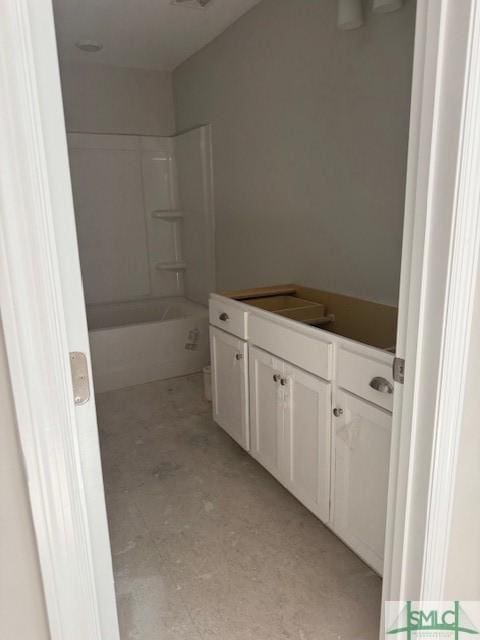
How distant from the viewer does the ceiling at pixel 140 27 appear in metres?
2.75

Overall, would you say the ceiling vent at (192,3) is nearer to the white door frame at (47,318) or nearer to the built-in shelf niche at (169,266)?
the built-in shelf niche at (169,266)

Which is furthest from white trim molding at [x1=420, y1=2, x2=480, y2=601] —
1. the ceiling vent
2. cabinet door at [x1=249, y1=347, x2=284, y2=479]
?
the ceiling vent

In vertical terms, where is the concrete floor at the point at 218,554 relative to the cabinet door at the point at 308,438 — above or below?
below

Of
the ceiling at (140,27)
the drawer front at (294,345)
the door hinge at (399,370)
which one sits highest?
the ceiling at (140,27)

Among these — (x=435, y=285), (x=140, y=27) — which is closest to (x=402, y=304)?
(x=435, y=285)

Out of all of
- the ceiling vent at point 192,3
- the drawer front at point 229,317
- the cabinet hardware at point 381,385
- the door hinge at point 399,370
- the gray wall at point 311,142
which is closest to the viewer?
the door hinge at point 399,370

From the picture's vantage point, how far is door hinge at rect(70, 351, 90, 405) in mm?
810

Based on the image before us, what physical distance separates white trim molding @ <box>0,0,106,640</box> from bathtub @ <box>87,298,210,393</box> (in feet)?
8.65

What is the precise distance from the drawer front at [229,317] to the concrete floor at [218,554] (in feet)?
2.28

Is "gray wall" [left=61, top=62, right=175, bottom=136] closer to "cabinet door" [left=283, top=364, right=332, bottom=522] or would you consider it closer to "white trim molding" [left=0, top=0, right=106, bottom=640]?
"cabinet door" [left=283, top=364, right=332, bottom=522]

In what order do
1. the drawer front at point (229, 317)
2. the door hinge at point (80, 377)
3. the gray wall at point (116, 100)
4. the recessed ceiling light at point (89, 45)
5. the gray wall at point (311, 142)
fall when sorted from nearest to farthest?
the door hinge at point (80, 377) < the gray wall at point (311, 142) < the drawer front at point (229, 317) < the recessed ceiling light at point (89, 45) < the gray wall at point (116, 100)

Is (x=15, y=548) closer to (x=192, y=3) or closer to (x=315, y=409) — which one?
(x=315, y=409)

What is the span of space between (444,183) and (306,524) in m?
1.56

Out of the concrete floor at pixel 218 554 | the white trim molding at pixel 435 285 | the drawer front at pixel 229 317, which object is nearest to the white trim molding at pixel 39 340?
the white trim molding at pixel 435 285
